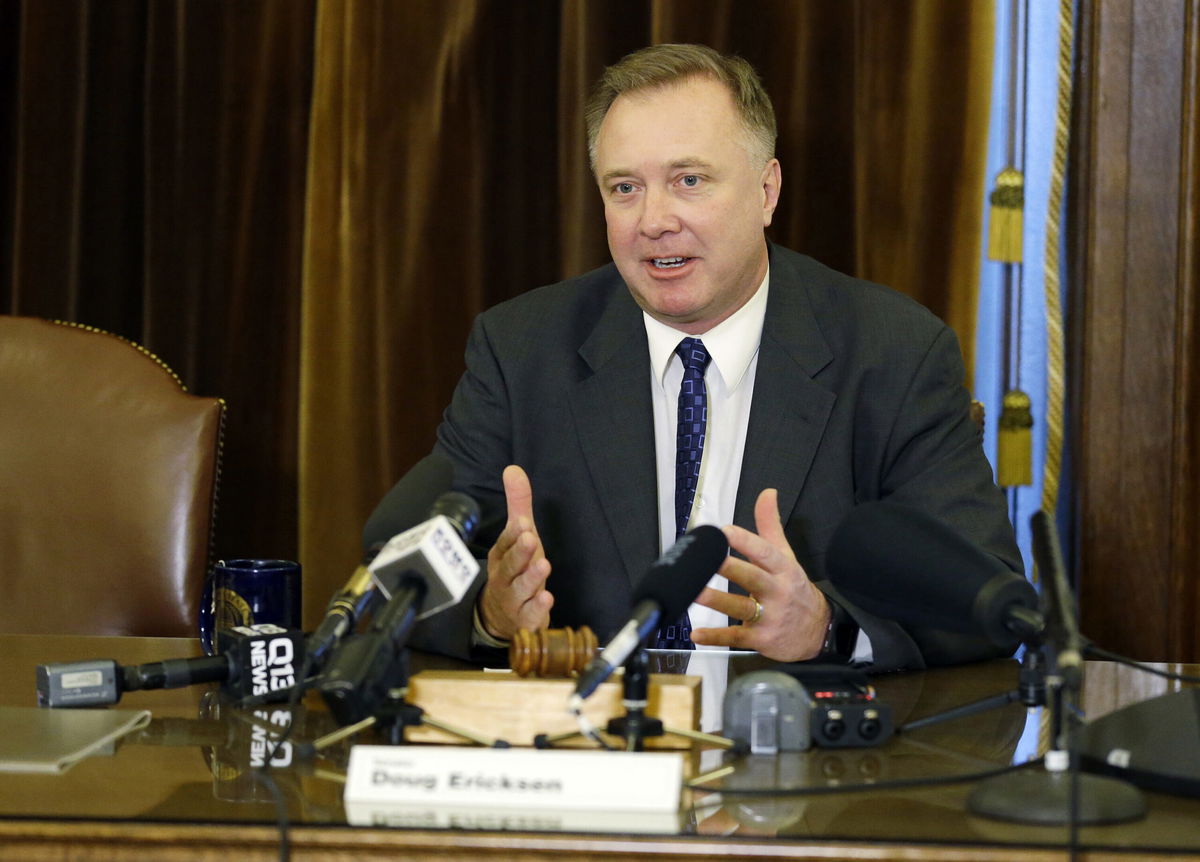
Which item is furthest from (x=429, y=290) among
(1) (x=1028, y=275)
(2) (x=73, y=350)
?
(1) (x=1028, y=275)

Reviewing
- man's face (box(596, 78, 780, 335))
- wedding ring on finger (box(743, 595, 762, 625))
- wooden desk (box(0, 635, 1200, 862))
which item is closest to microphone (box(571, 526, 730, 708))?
wooden desk (box(0, 635, 1200, 862))

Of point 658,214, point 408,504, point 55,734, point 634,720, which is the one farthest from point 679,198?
point 55,734

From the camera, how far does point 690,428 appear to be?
6.77 ft

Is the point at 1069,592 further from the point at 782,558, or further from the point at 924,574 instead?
the point at 782,558

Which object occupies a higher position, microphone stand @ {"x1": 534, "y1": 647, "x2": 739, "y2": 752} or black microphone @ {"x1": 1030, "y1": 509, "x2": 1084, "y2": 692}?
black microphone @ {"x1": 1030, "y1": 509, "x2": 1084, "y2": 692}

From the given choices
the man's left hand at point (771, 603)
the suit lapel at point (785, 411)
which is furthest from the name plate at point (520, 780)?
the suit lapel at point (785, 411)

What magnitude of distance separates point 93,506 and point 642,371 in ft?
2.88

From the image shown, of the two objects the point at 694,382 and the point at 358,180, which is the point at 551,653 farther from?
the point at 358,180

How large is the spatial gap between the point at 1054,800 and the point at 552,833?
36cm

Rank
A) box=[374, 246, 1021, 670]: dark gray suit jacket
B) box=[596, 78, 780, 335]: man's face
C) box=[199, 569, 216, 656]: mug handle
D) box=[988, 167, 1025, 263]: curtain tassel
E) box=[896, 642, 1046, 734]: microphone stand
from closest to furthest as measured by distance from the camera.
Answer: box=[896, 642, 1046, 734]: microphone stand, box=[199, 569, 216, 656]: mug handle, box=[374, 246, 1021, 670]: dark gray suit jacket, box=[596, 78, 780, 335]: man's face, box=[988, 167, 1025, 263]: curtain tassel

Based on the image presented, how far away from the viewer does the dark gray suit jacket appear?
1.99 metres

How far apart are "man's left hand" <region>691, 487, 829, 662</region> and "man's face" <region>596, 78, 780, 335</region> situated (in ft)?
1.97

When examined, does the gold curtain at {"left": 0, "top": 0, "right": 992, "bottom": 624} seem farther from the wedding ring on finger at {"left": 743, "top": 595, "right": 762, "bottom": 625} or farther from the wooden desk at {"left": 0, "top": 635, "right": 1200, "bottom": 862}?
the wooden desk at {"left": 0, "top": 635, "right": 1200, "bottom": 862}

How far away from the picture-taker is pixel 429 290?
283 cm
